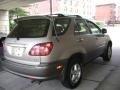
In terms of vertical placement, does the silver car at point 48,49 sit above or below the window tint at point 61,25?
below

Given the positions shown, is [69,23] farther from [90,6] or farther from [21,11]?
[90,6]

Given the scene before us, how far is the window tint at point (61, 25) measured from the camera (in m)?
3.29

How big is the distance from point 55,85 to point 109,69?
184 cm

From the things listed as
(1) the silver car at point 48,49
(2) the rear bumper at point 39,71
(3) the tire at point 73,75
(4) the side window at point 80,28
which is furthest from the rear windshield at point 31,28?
(3) the tire at point 73,75

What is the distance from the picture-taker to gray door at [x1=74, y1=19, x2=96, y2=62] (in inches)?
149

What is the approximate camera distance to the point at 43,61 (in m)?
3.02

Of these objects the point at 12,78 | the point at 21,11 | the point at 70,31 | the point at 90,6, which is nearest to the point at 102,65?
the point at 70,31

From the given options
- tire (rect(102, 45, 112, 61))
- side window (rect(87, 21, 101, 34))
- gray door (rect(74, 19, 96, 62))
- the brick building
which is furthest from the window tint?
the brick building

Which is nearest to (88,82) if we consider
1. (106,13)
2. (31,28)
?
(31,28)

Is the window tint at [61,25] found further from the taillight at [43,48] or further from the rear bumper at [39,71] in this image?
the rear bumper at [39,71]

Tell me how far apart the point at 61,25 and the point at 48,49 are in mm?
654

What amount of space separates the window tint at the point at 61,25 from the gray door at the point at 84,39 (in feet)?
0.95

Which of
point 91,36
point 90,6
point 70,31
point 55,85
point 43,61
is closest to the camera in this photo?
point 43,61

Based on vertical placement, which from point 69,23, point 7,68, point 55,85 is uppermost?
point 69,23
